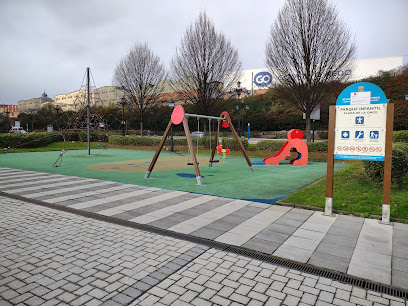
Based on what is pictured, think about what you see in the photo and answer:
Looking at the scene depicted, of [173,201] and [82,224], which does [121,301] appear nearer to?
[82,224]

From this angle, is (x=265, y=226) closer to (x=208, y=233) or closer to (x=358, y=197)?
(x=208, y=233)

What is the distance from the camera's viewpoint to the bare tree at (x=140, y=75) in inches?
1166

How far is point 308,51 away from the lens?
53.4 ft

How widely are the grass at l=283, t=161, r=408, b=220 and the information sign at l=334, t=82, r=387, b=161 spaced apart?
108 centimetres

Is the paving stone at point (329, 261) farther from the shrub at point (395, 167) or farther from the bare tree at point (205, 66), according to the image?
the bare tree at point (205, 66)

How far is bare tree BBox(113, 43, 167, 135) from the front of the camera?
2961 cm

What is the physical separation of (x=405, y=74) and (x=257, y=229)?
126ft

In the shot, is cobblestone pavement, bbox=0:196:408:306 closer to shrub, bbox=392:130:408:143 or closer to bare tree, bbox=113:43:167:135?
shrub, bbox=392:130:408:143

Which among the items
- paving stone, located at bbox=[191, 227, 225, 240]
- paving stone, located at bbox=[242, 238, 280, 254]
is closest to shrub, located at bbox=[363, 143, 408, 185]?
paving stone, located at bbox=[242, 238, 280, 254]

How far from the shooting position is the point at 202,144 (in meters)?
22.6

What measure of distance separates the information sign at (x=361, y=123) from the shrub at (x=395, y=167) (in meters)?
2.29

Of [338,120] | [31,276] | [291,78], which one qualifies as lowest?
[31,276]

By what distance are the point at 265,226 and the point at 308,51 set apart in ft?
47.4

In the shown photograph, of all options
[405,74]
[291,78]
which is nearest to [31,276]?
[291,78]
